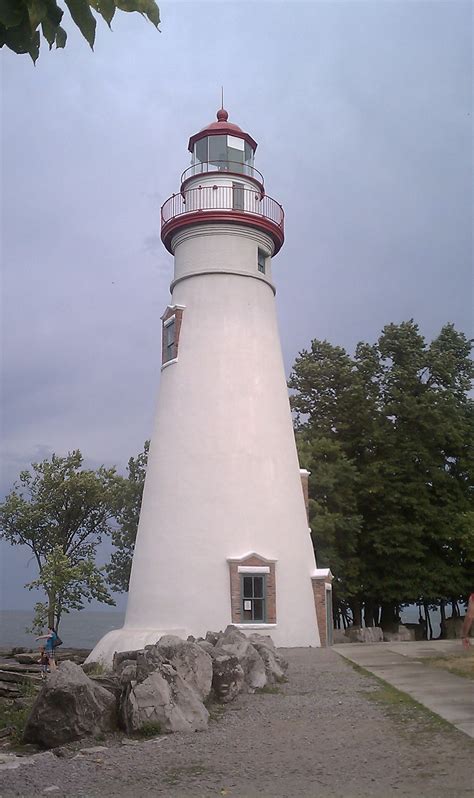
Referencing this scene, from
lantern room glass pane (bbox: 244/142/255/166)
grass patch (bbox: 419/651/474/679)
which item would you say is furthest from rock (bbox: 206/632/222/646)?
lantern room glass pane (bbox: 244/142/255/166)

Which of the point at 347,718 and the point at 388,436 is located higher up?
the point at 388,436

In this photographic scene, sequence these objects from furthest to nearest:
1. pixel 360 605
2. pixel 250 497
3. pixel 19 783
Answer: pixel 360 605 < pixel 250 497 < pixel 19 783

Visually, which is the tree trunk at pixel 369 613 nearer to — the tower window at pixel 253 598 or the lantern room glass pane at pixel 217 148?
the tower window at pixel 253 598

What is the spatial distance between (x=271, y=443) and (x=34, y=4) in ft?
57.8

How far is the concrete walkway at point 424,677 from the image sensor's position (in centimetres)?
970

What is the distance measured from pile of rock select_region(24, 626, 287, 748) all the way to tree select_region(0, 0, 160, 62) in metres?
7.52

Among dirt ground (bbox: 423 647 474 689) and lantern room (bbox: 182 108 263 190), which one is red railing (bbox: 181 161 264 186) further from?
dirt ground (bbox: 423 647 474 689)

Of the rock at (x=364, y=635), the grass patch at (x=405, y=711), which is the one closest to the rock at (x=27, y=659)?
the rock at (x=364, y=635)

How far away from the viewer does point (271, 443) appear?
21.3m

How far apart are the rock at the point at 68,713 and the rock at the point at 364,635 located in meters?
17.7

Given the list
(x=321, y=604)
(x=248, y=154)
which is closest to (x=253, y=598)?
(x=321, y=604)

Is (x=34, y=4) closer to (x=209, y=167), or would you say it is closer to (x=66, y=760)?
(x=66, y=760)

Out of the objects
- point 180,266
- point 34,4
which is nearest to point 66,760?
point 34,4

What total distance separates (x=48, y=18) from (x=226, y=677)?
31.1 feet
